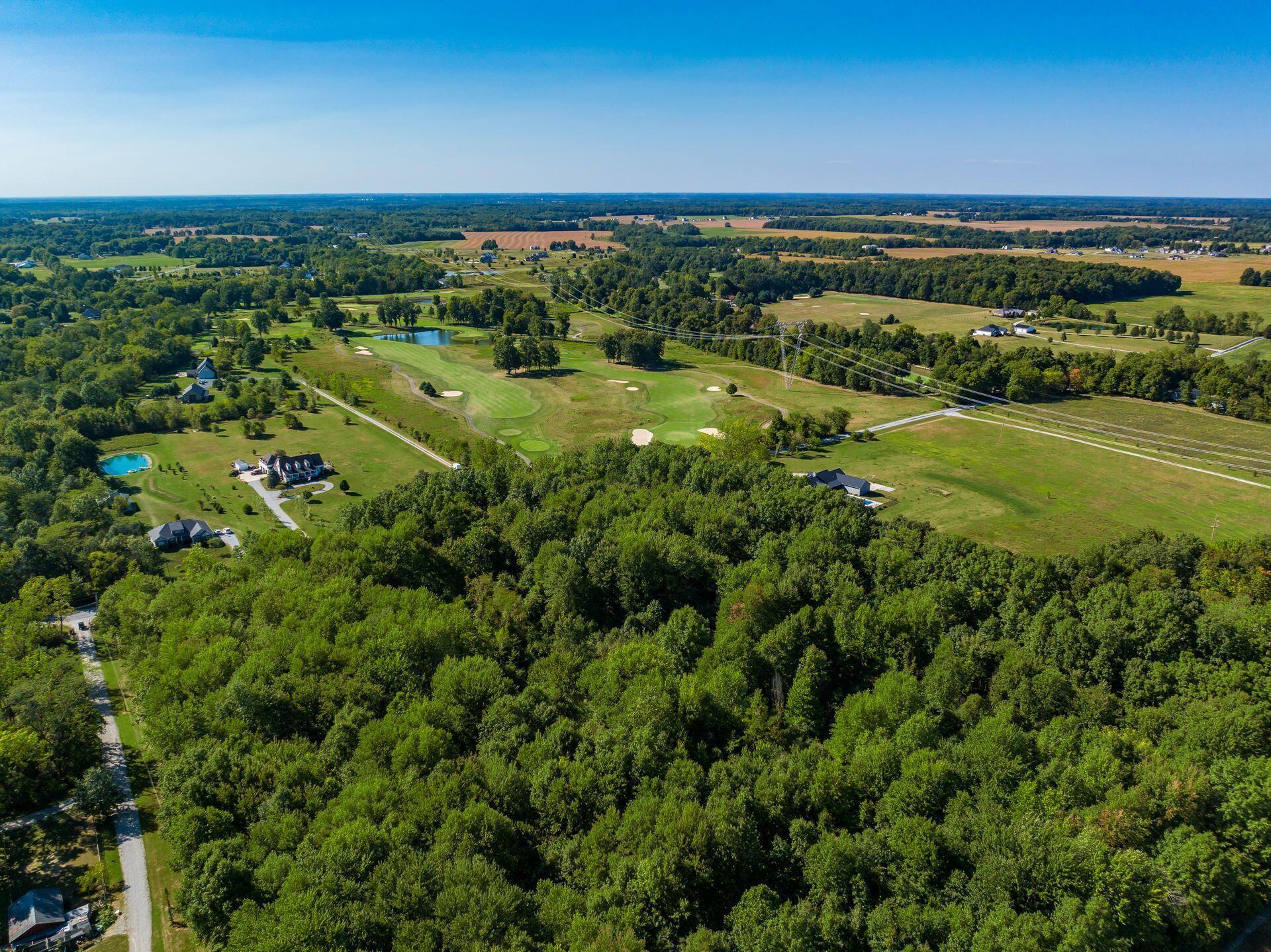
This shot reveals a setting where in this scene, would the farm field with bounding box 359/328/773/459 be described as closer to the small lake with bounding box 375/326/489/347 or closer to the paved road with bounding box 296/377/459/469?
the small lake with bounding box 375/326/489/347

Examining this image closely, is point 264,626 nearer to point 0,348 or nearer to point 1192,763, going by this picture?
point 1192,763

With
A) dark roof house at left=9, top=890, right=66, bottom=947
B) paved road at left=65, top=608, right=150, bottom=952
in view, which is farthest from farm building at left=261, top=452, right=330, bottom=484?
dark roof house at left=9, top=890, right=66, bottom=947

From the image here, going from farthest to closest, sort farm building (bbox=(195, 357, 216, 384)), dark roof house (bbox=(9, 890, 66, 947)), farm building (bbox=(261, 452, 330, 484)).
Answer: farm building (bbox=(195, 357, 216, 384)) < farm building (bbox=(261, 452, 330, 484)) < dark roof house (bbox=(9, 890, 66, 947))

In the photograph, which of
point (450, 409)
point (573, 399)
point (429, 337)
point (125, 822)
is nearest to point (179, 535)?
point (125, 822)

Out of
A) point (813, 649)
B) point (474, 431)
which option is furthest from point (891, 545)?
point (474, 431)

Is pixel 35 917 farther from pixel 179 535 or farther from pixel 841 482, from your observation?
pixel 841 482

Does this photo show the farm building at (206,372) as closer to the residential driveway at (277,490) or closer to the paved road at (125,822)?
the residential driveway at (277,490)

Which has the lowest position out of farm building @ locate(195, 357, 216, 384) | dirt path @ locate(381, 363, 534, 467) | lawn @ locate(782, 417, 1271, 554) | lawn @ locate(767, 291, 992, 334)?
lawn @ locate(782, 417, 1271, 554)

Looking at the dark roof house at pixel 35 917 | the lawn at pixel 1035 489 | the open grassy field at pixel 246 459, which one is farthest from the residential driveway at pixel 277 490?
the lawn at pixel 1035 489
